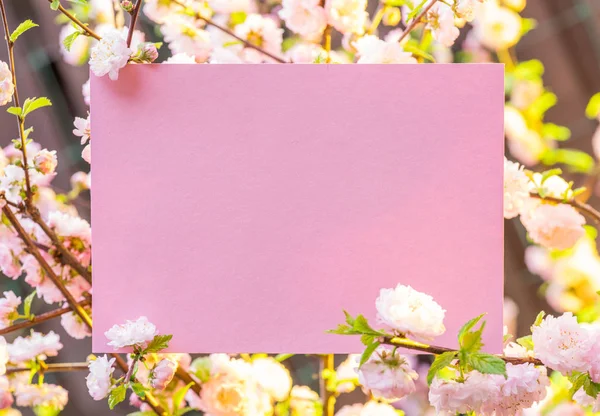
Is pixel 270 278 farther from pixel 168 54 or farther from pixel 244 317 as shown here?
pixel 168 54

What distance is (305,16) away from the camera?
76cm

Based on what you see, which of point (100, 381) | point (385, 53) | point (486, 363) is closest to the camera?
point (486, 363)

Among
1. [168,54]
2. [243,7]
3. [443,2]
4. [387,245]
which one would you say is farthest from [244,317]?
[168,54]

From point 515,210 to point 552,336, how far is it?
0.79 ft

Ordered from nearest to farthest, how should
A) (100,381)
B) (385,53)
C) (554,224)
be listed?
(100,381)
(385,53)
(554,224)

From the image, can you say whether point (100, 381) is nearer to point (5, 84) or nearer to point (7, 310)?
point (7, 310)

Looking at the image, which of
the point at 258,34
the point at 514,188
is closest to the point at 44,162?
the point at 258,34

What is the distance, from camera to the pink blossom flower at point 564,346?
0.52 m

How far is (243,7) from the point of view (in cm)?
88

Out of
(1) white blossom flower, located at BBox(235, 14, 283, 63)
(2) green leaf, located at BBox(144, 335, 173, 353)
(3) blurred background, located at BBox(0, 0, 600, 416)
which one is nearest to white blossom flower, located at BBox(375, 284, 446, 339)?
(2) green leaf, located at BBox(144, 335, 173, 353)

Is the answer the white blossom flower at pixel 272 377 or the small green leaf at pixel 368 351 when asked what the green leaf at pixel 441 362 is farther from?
the white blossom flower at pixel 272 377

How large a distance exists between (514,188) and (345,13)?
31 cm

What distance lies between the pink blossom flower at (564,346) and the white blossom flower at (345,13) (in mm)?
443

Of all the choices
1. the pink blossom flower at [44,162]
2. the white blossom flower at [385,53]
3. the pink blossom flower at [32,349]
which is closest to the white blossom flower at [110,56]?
the pink blossom flower at [44,162]
